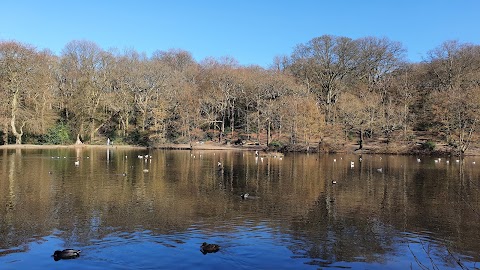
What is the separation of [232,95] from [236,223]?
5972 cm

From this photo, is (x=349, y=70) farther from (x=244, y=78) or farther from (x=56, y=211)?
A: (x=56, y=211)

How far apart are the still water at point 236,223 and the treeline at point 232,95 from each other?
3653 cm

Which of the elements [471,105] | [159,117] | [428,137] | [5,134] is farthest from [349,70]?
[5,134]

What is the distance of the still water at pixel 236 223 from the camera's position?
11305 mm

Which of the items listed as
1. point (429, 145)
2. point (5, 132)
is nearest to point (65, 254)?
point (429, 145)

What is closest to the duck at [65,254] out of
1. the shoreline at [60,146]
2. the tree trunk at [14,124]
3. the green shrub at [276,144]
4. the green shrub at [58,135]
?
the green shrub at [276,144]

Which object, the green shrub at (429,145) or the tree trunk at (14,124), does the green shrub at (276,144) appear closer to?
the green shrub at (429,145)

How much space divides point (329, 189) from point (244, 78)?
49.0 metres

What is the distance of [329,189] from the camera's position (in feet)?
78.8

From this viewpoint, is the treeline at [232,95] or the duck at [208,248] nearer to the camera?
the duck at [208,248]

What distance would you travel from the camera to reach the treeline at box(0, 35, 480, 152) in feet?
200

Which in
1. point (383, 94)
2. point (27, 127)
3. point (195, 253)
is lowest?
point (195, 253)

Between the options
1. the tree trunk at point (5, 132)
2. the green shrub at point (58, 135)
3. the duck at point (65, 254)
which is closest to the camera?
the duck at point (65, 254)

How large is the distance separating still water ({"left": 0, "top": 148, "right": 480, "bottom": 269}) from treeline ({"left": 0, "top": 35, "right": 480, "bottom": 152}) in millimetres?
36526
